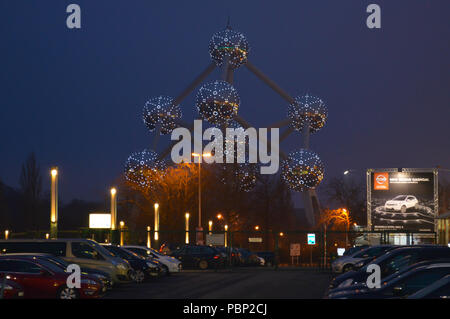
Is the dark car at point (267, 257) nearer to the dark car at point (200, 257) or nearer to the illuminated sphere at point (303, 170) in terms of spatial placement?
the illuminated sphere at point (303, 170)

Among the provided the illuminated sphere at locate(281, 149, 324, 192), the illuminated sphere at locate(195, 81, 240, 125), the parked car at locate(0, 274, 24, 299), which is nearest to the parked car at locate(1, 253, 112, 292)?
the parked car at locate(0, 274, 24, 299)

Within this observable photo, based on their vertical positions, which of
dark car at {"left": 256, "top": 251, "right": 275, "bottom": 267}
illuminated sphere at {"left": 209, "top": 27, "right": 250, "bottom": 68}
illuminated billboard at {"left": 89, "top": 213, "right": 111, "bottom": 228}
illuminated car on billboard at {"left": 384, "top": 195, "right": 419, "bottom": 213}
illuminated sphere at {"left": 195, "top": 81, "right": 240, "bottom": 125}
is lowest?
dark car at {"left": 256, "top": 251, "right": 275, "bottom": 267}

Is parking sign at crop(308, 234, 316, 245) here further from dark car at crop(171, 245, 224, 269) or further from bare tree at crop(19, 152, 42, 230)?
bare tree at crop(19, 152, 42, 230)

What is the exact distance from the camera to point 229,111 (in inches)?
1833

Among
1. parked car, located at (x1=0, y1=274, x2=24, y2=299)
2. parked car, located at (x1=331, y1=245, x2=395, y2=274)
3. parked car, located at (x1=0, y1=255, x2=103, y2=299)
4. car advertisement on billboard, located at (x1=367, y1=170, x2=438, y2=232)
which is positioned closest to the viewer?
parked car, located at (x1=0, y1=274, x2=24, y2=299)

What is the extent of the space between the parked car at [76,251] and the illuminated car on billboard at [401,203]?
25.3 meters

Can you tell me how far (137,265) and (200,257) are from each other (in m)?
11.3

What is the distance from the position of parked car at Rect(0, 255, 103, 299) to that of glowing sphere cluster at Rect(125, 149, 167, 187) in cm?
3149

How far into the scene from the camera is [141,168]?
5244 centimetres

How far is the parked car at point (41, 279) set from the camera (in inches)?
799

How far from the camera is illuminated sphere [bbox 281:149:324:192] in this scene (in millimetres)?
50125

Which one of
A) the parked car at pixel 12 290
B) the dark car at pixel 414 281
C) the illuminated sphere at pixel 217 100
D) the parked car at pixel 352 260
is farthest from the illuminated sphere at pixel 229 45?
the dark car at pixel 414 281
